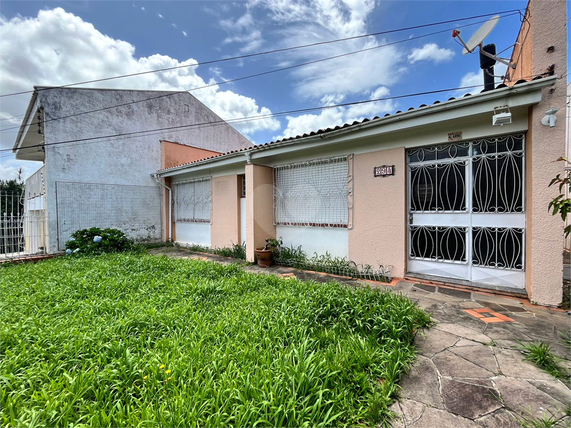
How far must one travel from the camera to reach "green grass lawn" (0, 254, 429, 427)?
1.71m

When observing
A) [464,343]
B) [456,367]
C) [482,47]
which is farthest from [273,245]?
[482,47]

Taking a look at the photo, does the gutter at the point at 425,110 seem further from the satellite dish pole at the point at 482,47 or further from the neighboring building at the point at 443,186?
the satellite dish pole at the point at 482,47

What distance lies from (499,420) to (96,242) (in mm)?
10023

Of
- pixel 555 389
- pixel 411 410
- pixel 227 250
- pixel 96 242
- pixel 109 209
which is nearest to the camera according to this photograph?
pixel 411 410

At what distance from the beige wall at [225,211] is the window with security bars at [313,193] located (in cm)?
170

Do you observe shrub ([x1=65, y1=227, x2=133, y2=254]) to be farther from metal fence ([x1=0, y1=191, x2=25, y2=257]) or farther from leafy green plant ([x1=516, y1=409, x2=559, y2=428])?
leafy green plant ([x1=516, y1=409, x2=559, y2=428])

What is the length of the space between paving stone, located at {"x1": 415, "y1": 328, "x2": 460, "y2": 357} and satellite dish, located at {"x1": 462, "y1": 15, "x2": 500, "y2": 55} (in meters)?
4.68

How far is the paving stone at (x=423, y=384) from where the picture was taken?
191 cm

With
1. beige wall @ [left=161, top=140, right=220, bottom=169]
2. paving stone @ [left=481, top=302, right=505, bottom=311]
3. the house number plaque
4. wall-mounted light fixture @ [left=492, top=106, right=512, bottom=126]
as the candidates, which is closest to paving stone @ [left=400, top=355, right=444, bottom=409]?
paving stone @ [left=481, top=302, right=505, bottom=311]

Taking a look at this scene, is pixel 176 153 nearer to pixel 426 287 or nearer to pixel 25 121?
pixel 25 121

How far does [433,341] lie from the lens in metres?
2.71

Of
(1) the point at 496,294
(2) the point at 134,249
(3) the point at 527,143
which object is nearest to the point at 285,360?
(1) the point at 496,294

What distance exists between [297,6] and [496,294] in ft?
25.5

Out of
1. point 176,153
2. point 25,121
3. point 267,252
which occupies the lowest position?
point 267,252
